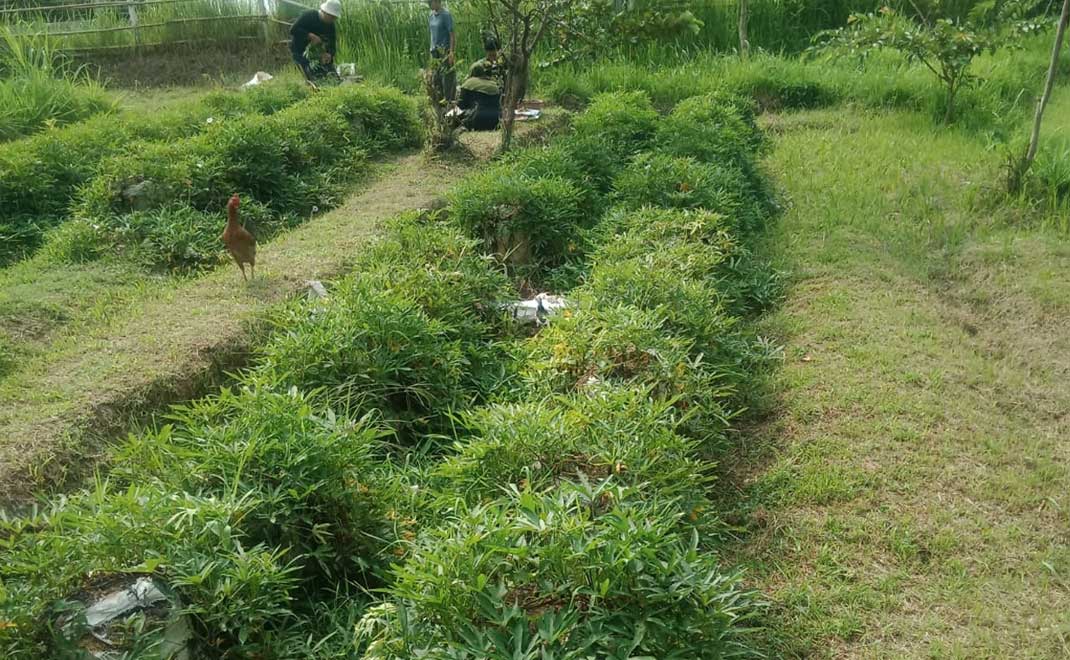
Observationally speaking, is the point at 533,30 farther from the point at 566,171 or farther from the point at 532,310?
the point at 532,310

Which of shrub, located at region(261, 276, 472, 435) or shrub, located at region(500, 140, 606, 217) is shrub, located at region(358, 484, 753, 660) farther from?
shrub, located at region(500, 140, 606, 217)

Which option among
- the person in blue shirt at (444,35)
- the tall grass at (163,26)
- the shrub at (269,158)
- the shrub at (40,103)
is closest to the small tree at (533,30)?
the person in blue shirt at (444,35)

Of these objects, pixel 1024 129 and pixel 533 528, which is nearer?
pixel 533 528

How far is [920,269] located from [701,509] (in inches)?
142

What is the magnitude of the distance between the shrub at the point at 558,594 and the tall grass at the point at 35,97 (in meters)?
8.27

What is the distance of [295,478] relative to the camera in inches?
116

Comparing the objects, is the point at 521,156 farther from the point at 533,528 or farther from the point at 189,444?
the point at 533,528

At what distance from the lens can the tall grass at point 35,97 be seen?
9.05 m

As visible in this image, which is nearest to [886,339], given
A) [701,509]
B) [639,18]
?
[701,509]

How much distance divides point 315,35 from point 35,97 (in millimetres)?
3568

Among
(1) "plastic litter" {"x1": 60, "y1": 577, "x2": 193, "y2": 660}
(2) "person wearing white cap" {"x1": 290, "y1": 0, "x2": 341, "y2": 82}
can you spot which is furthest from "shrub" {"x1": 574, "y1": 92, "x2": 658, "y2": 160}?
(1) "plastic litter" {"x1": 60, "y1": 577, "x2": 193, "y2": 660}

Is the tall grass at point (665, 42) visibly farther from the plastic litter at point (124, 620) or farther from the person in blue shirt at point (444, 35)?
the plastic litter at point (124, 620)

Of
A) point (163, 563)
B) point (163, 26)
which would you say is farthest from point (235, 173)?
point (163, 26)

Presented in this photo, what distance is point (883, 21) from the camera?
9.45 meters
